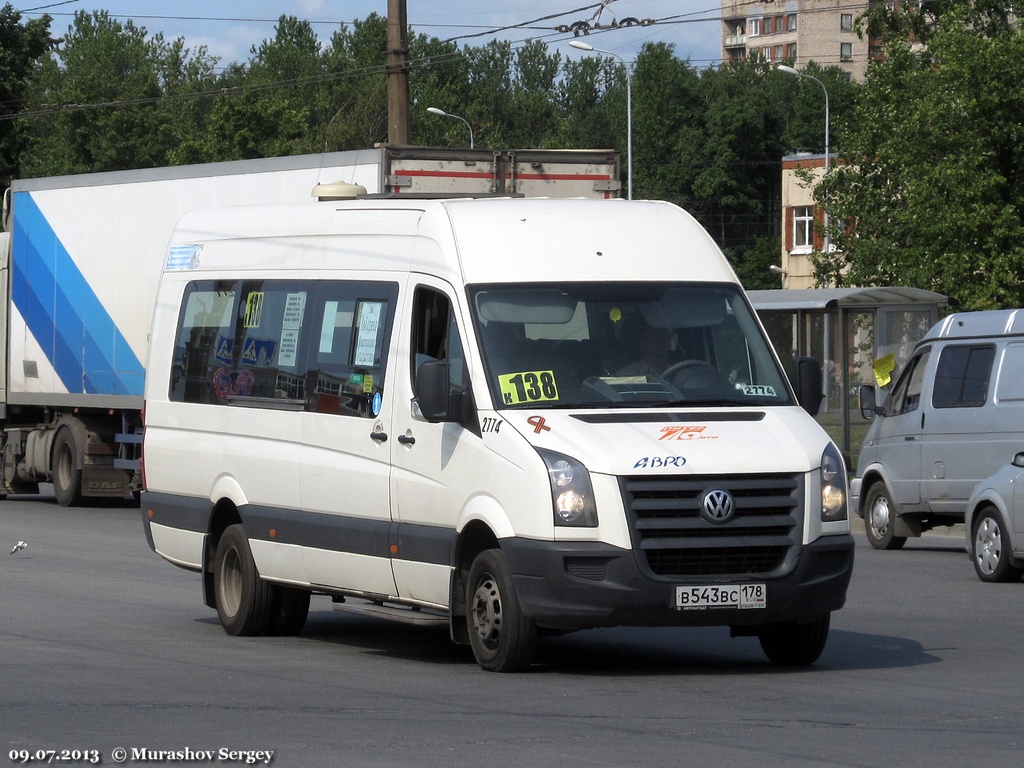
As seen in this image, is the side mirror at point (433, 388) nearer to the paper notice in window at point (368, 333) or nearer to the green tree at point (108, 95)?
Answer: the paper notice in window at point (368, 333)

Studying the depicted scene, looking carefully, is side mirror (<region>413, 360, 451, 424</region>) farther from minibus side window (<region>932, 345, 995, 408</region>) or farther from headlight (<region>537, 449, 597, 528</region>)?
minibus side window (<region>932, 345, 995, 408</region>)

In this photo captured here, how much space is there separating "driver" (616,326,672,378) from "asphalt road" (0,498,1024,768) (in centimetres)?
158

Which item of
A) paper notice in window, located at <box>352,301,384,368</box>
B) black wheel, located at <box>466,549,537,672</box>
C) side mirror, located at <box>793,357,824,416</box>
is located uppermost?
paper notice in window, located at <box>352,301,384,368</box>

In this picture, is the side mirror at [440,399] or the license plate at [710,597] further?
the side mirror at [440,399]

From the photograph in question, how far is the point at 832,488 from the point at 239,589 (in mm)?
4066

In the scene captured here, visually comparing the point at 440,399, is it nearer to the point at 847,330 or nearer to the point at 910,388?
the point at 910,388

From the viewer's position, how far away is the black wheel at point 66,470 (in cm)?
2638

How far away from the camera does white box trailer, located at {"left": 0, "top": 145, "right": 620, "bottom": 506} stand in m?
21.0

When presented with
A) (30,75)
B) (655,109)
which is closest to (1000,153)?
(30,75)

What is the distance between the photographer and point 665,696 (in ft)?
30.3

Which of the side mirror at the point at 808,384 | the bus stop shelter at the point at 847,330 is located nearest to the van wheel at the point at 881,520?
the bus stop shelter at the point at 847,330

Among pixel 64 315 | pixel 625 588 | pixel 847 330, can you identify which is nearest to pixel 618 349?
pixel 625 588

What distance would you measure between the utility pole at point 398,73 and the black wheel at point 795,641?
1673cm

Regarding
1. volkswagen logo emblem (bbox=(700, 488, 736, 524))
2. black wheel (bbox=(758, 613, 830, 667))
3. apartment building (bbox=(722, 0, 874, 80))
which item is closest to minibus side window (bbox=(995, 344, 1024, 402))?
black wheel (bbox=(758, 613, 830, 667))
